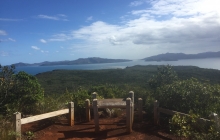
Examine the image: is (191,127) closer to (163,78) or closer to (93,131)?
(93,131)

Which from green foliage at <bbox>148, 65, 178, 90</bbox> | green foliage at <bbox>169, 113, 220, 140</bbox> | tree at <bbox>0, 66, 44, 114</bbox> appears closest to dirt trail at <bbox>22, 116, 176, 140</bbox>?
green foliage at <bbox>169, 113, 220, 140</bbox>

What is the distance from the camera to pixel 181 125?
17.4 ft

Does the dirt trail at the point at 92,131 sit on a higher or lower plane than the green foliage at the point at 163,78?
lower

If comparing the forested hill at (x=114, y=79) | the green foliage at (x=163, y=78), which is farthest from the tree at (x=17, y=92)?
the forested hill at (x=114, y=79)

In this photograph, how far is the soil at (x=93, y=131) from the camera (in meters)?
5.86

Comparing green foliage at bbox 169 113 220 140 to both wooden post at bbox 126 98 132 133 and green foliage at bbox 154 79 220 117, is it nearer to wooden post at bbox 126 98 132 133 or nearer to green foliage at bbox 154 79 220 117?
green foliage at bbox 154 79 220 117

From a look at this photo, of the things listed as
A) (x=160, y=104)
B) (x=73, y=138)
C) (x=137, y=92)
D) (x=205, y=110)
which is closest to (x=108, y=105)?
(x=73, y=138)

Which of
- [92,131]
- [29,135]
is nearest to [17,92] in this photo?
[29,135]

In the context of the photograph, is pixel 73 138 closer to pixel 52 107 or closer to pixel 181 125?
pixel 52 107

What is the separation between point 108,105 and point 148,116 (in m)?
2.30

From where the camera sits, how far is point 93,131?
6441 millimetres

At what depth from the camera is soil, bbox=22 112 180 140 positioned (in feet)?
19.2

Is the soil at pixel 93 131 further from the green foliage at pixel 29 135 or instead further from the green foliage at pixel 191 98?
the green foliage at pixel 191 98

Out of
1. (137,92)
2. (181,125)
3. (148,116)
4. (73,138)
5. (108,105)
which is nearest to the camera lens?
(181,125)
